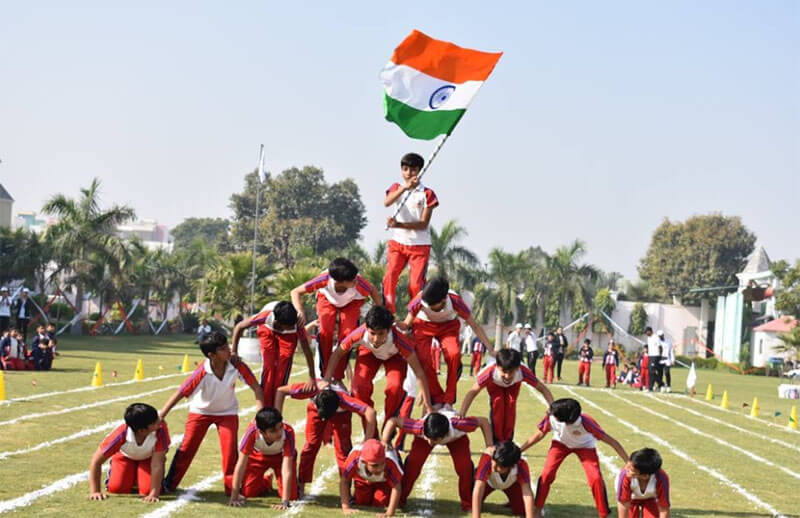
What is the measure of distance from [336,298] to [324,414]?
191 cm

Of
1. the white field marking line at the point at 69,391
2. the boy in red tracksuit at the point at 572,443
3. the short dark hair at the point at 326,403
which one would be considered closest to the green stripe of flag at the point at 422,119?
the short dark hair at the point at 326,403

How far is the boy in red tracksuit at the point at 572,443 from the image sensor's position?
33.4ft

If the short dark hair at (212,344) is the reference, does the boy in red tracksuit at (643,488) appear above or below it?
below

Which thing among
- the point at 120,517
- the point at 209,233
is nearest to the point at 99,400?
the point at 120,517

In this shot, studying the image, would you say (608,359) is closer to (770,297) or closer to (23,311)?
(23,311)

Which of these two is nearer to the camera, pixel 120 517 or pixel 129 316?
pixel 120 517

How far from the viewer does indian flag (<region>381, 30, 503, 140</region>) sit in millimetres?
13141

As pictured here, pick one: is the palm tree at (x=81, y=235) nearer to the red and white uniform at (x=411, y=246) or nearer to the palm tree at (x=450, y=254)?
the palm tree at (x=450, y=254)

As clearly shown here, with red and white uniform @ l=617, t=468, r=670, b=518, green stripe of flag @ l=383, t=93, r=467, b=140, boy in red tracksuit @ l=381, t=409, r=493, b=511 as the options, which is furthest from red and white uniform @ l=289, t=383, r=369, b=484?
green stripe of flag @ l=383, t=93, r=467, b=140

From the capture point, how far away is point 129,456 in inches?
398

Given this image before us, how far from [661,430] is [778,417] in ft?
25.7

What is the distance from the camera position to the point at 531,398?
85.0 ft

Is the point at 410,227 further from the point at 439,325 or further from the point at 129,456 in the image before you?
the point at 129,456

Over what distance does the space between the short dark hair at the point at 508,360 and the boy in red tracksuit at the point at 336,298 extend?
1.83 metres
